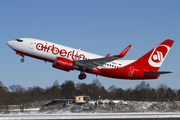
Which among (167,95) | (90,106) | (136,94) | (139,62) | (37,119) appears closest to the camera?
(37,119)

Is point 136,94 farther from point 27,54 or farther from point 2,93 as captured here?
point 27,54

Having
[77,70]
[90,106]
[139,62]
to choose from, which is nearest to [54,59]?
[77,70]

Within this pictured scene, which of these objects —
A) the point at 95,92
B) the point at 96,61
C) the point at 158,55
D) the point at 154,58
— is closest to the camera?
the point at 96,61

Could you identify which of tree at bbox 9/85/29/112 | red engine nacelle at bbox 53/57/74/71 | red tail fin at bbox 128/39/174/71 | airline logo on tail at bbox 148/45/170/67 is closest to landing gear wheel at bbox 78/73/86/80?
red engine nacelle at bbox 53/57/74/71

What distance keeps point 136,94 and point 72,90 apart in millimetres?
27620

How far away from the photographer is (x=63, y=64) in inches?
1521

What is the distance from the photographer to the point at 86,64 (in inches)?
1581

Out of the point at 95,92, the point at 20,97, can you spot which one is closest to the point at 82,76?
the point at 20,97

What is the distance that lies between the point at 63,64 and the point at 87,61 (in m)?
3.75

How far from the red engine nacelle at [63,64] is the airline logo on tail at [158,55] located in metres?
14.6

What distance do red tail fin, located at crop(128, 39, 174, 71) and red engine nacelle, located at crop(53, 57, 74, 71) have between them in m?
10.7

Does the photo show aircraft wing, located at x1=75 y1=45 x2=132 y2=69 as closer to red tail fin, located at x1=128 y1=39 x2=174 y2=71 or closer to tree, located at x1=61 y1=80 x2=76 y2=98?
red tail fin, located at x1=128 y1=39 x2=174 y2=71

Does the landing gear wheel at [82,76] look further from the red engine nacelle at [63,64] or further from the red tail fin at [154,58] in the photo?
the red tail fin at [154,58]

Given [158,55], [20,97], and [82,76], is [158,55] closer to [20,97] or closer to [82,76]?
[82,76]
